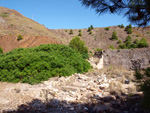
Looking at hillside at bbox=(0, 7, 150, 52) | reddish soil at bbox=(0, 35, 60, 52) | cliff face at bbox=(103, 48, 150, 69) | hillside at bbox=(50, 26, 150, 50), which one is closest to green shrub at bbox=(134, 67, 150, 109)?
cliff face at bbox=(103, 48, 150, 69)

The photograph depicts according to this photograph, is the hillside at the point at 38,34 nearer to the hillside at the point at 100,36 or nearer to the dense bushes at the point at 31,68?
the hillside at the point at 100,36

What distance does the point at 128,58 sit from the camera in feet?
35.2

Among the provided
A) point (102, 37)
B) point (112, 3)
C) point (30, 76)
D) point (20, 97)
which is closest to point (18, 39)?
point (30, 76)

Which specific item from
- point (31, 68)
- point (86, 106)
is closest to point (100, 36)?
point (31, 68)

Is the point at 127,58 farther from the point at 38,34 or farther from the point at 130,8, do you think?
the point at 38,34

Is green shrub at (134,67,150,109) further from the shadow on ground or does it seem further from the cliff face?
the cliff face

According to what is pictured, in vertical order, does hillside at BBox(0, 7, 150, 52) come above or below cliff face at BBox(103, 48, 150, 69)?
above

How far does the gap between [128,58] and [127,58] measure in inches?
3.0

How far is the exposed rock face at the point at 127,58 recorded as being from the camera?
1032cm

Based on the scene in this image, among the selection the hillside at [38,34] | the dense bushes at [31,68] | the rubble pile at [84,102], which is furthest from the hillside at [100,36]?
the rubble pile at [84,102]

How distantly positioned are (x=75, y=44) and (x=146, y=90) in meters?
21.3

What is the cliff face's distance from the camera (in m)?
10.3

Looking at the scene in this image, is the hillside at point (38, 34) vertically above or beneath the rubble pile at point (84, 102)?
above

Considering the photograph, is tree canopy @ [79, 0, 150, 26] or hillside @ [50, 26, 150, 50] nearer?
tree canopy @ [79, 0, 150, 26]
